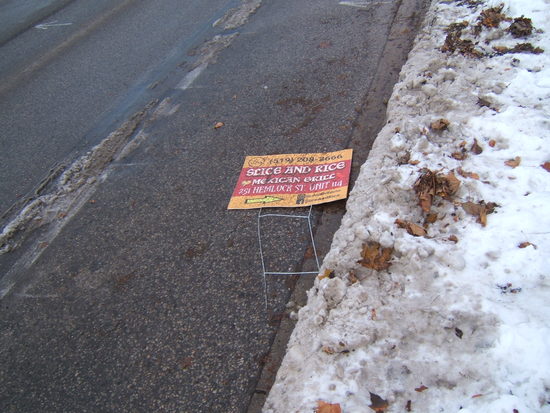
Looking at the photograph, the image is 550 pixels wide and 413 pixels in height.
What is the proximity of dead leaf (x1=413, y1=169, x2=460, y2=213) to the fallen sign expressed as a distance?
51 cm

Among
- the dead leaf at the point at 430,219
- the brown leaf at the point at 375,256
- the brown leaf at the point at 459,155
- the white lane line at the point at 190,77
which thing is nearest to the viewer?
the brown leaf at the point at 375,256

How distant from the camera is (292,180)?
2.93m

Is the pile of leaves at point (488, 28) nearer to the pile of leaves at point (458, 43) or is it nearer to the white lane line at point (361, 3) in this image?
the pile of leaves at point (458, 43)

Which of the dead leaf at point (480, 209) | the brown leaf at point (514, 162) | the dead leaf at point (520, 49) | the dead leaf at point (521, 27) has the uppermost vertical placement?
the dead leaf at point (521, 27)

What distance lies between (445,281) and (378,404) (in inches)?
24.6

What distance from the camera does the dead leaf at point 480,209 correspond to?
84.2 inches

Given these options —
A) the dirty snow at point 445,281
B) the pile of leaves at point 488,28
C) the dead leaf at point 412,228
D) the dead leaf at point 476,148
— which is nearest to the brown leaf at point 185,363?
the dirty snow at point 445,281

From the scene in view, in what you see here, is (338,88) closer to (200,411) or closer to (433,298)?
(433,298)

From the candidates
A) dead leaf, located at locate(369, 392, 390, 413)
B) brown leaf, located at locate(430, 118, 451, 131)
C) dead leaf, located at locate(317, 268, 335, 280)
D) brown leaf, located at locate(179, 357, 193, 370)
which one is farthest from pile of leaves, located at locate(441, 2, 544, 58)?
brown leaf, located at locate(179, 357, 193, 370)

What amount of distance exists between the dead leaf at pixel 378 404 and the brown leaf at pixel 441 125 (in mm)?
1717

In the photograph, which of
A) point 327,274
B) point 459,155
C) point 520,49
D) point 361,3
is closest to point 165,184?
point 327,274

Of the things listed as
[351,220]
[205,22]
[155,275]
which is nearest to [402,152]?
[351,220]

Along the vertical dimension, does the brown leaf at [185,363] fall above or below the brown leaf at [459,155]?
below

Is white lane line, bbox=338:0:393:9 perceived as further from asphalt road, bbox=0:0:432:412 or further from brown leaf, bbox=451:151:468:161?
brown leaf, bbox=451:151:468:161
